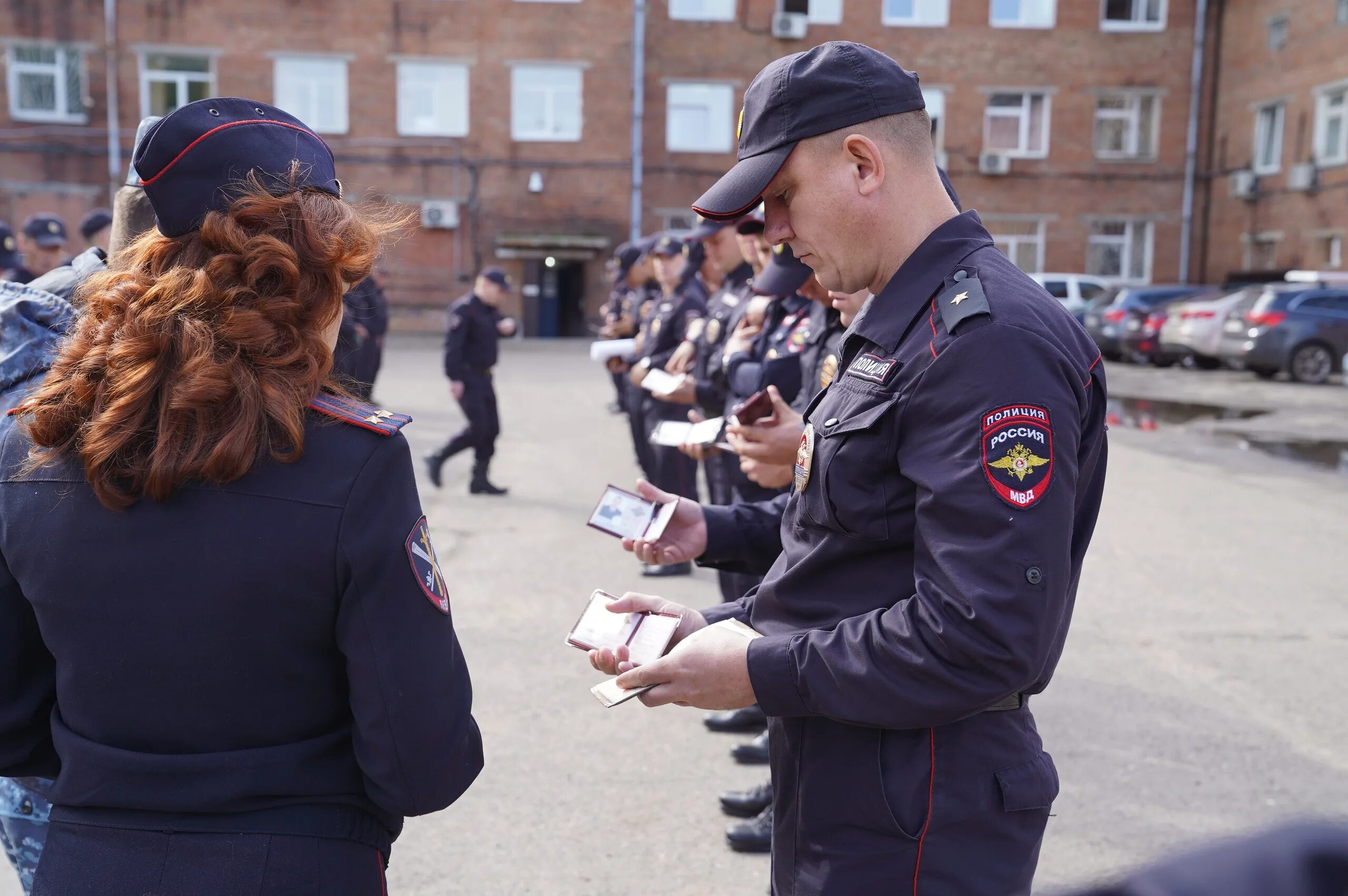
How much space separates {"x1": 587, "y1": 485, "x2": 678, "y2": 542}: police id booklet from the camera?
2.63 metres

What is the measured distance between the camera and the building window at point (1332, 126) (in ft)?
88.7

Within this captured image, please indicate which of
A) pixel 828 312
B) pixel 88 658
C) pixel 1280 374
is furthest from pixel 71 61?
pixel 88 658

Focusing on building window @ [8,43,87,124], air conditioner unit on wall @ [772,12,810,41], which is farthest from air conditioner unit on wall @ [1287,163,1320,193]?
building window @ [8,43,87,124]

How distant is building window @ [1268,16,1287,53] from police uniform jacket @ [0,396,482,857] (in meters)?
33.4

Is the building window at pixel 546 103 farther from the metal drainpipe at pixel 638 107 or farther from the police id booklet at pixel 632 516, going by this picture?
the police id booklet at pixel 632 516

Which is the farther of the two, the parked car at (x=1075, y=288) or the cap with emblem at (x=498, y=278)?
the parked car at (x=1075, y=288)

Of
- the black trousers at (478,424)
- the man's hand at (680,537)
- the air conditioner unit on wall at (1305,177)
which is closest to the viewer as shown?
the man's hand at (680,537)

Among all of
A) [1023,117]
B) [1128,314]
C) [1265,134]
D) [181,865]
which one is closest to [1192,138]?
[1265,134]

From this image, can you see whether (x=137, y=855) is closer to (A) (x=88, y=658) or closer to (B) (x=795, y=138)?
(A) (x=88, y=658)

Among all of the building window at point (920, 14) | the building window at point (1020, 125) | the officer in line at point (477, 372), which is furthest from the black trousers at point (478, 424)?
the building window at point (1020, 125)

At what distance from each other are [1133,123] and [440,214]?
63.4 feet

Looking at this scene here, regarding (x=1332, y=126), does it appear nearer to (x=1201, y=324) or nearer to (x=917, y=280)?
(x=1201, y=324)

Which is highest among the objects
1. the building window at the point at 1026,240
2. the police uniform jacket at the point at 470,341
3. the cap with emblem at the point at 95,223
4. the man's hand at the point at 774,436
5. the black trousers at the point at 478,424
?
the building window at the point at 1026,240

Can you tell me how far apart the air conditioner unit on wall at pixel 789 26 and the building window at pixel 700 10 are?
4.48ft
